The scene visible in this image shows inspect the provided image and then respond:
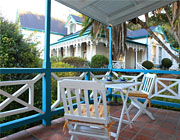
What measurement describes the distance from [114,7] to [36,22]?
15004 mm

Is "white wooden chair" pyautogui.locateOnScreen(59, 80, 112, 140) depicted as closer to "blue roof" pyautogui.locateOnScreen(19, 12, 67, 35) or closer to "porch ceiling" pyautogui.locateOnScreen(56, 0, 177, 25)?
"porch ceiling" pyautogui.locateOnScreen(56, 0, 177, 25)

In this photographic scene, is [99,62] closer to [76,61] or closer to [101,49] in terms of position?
[76,61]

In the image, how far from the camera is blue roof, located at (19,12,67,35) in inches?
595

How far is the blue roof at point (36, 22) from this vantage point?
49.6 feet

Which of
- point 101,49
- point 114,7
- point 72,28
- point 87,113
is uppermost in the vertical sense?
point 72,28

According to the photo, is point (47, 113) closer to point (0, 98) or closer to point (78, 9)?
point (0, 98)

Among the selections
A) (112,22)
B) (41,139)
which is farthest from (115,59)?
(41,139)

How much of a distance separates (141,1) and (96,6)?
3.54ft

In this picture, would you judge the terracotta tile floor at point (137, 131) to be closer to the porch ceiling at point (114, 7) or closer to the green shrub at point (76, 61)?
the porch ceiling at point (114, 7)

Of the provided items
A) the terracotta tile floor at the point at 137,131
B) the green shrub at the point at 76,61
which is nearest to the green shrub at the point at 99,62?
the green shrub at the point at 76,61

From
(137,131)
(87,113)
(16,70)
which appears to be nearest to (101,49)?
(137,131)

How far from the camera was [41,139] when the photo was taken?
6.97ft

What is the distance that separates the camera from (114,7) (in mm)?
3445

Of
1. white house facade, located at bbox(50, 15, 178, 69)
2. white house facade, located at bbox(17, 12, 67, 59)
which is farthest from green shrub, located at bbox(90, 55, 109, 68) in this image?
white house facade, located at bbox(17, 12, 67, 59)
